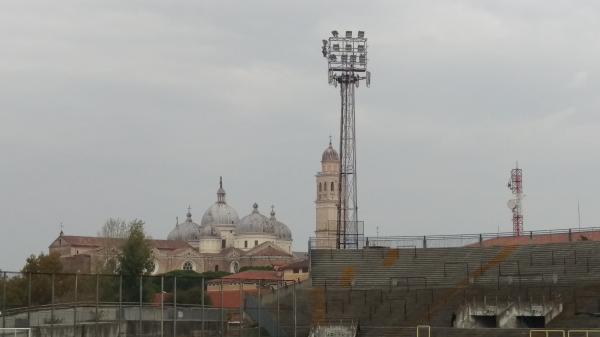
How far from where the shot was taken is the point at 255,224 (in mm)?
166250

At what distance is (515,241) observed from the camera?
53438 millimetres

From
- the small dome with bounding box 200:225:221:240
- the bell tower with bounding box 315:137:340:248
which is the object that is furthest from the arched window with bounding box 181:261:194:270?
the bell tower with bounding box 315:137:340:248

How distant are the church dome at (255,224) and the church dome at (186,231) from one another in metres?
7.93

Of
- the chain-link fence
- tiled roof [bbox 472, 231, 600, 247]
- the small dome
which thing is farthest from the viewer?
the small dome

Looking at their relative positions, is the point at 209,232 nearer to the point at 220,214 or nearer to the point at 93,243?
the point at 220,214

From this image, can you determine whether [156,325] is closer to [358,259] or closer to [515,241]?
[358,259]

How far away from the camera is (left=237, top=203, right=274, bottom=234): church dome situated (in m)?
166

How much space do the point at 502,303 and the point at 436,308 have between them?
278 cm

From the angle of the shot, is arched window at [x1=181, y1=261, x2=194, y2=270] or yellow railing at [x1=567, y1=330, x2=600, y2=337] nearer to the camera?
yellow railing at [x1=567, y1=330, x2=600, y2=337]

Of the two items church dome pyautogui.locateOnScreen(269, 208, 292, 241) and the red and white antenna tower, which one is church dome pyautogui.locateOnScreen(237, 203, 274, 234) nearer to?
church dome pyautogui.locateOnScreen(269, 208, 292, 241)

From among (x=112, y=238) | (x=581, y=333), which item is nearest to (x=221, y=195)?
(x=112, y=238)

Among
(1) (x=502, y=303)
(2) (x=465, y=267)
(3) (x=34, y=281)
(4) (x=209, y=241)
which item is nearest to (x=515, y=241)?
(2) (x=465, y=267)

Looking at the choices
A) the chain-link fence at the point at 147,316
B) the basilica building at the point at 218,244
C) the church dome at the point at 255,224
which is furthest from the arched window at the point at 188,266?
the chain-link fence at the point at 147,316

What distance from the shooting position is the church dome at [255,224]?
16550 cm
